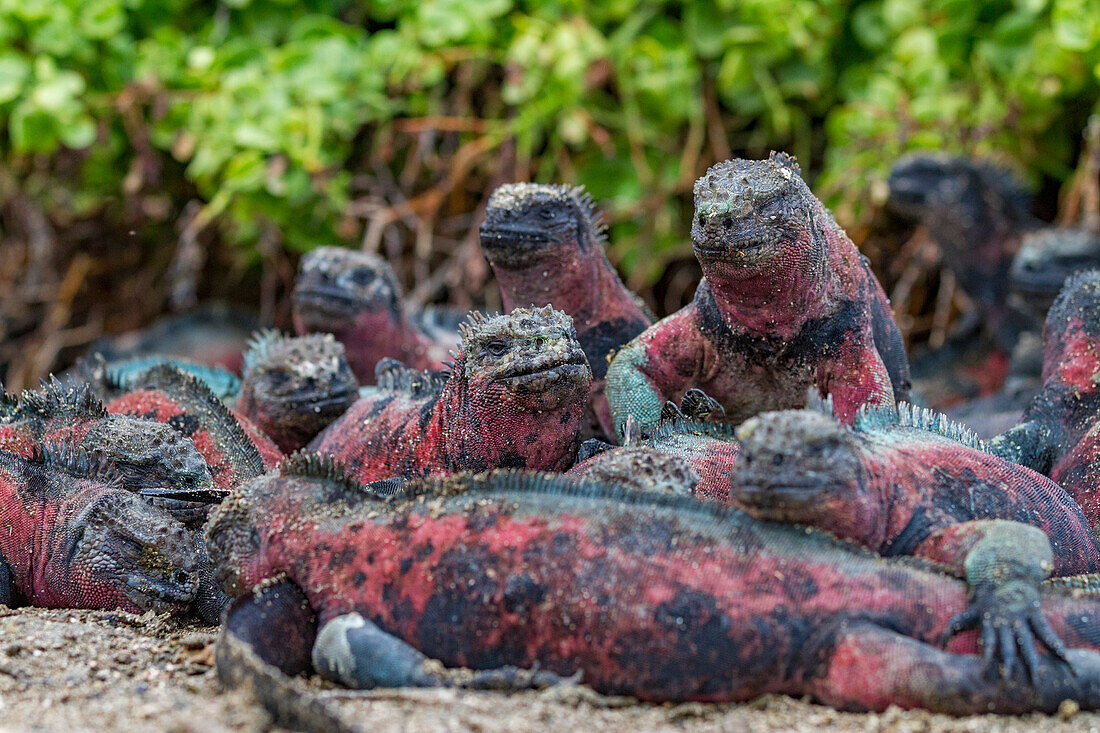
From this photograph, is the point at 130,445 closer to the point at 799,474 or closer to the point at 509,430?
the point at 509,430

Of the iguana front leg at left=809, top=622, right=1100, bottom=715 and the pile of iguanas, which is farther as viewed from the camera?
the pile of iguanas

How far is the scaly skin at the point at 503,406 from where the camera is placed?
3139 mm

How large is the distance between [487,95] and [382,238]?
1.10 meters

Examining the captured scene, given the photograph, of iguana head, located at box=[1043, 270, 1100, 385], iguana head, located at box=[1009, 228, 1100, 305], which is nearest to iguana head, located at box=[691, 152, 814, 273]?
iguana head, located at box=[1043, 270, 1100, 385]

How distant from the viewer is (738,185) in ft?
10.4

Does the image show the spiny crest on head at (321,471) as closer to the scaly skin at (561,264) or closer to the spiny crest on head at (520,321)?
the spiny crest on head at (520,321)

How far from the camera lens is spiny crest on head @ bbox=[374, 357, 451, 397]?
389 centimetres

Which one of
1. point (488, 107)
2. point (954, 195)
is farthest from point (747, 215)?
point (488, 107)

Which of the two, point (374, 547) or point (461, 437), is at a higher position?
point (461, 437)

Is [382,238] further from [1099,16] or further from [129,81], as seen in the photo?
[1099,16]

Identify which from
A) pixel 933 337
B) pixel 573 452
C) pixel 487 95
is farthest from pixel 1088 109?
pixel 573 452

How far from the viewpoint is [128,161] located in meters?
7.87

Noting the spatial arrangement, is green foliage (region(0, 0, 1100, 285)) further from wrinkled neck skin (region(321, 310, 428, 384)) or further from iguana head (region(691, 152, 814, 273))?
iguana head (region(691, 152, 814, 273))

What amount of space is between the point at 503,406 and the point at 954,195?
418 centimetres
